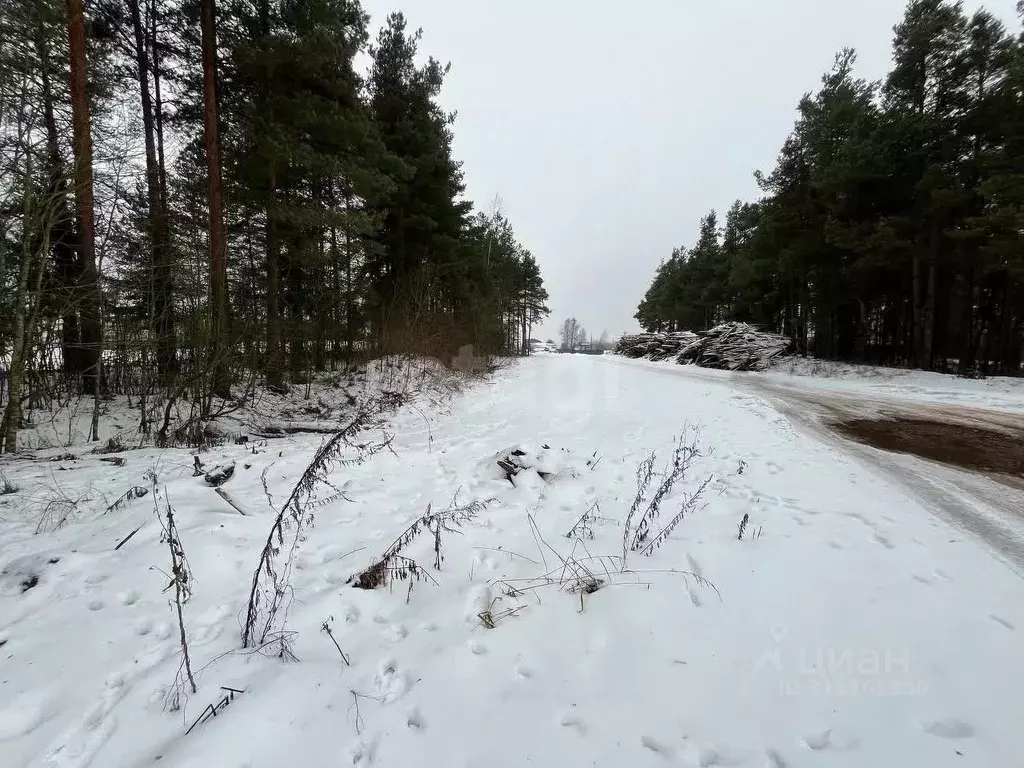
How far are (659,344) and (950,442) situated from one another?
100ft

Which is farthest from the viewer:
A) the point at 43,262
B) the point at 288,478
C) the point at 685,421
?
the point at 685,421

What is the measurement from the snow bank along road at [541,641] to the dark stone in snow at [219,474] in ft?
0.37

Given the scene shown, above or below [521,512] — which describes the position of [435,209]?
above

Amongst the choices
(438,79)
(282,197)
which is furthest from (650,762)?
(438,79)

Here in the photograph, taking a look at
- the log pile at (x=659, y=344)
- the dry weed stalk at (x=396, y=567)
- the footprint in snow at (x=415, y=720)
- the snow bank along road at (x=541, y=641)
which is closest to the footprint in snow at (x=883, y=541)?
the snow bank along road at (x=541, y=641)

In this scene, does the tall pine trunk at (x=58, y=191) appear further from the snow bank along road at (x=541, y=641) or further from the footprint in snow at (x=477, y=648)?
the footprint in snow at (x=477, y=648)

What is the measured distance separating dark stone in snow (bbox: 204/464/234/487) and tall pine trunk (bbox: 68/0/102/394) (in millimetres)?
3390

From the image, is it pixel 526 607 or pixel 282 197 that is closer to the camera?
pixel 526 607

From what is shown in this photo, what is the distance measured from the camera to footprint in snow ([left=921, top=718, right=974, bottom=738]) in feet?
5.33

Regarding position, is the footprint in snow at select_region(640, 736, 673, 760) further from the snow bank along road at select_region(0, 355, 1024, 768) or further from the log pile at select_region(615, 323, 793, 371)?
the log pile at select_region(615, 323, 793, 371)

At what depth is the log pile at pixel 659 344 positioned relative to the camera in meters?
30.8

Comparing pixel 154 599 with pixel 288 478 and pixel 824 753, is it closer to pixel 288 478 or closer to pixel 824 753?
pixel 288 478

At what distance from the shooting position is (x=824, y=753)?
1573 millimetres

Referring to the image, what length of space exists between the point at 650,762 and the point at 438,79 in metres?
19.2
